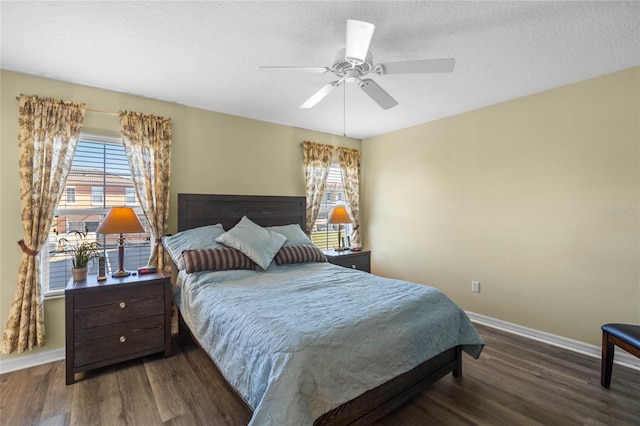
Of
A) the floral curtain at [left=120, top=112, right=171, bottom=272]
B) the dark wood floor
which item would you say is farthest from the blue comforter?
the floral curtain at [left=120, top=112, right=171, bottom=272]

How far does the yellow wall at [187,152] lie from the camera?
8.41ft

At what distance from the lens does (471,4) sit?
5.88ft

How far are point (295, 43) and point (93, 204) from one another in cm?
254

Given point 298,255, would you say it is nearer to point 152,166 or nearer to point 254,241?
point 254,241

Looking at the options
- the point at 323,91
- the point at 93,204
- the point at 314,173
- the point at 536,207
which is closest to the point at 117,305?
the point at 93,204

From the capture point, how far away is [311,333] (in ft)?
5.25

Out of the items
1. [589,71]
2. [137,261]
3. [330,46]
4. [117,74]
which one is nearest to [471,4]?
[330,46]

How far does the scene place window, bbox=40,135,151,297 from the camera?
9.23 ft

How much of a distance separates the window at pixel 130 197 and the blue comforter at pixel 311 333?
1.19 meters

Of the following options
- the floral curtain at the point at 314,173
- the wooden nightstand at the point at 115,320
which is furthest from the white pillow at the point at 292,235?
the wooden nightstand at the point at 115,320

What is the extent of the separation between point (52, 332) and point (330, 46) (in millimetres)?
3518

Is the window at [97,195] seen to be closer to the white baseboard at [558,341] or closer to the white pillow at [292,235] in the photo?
the white pillow at [292,235]

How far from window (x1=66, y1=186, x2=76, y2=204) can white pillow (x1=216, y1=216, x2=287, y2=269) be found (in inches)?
56.1

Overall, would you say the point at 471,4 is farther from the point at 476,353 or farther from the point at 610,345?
the point at 610,345
